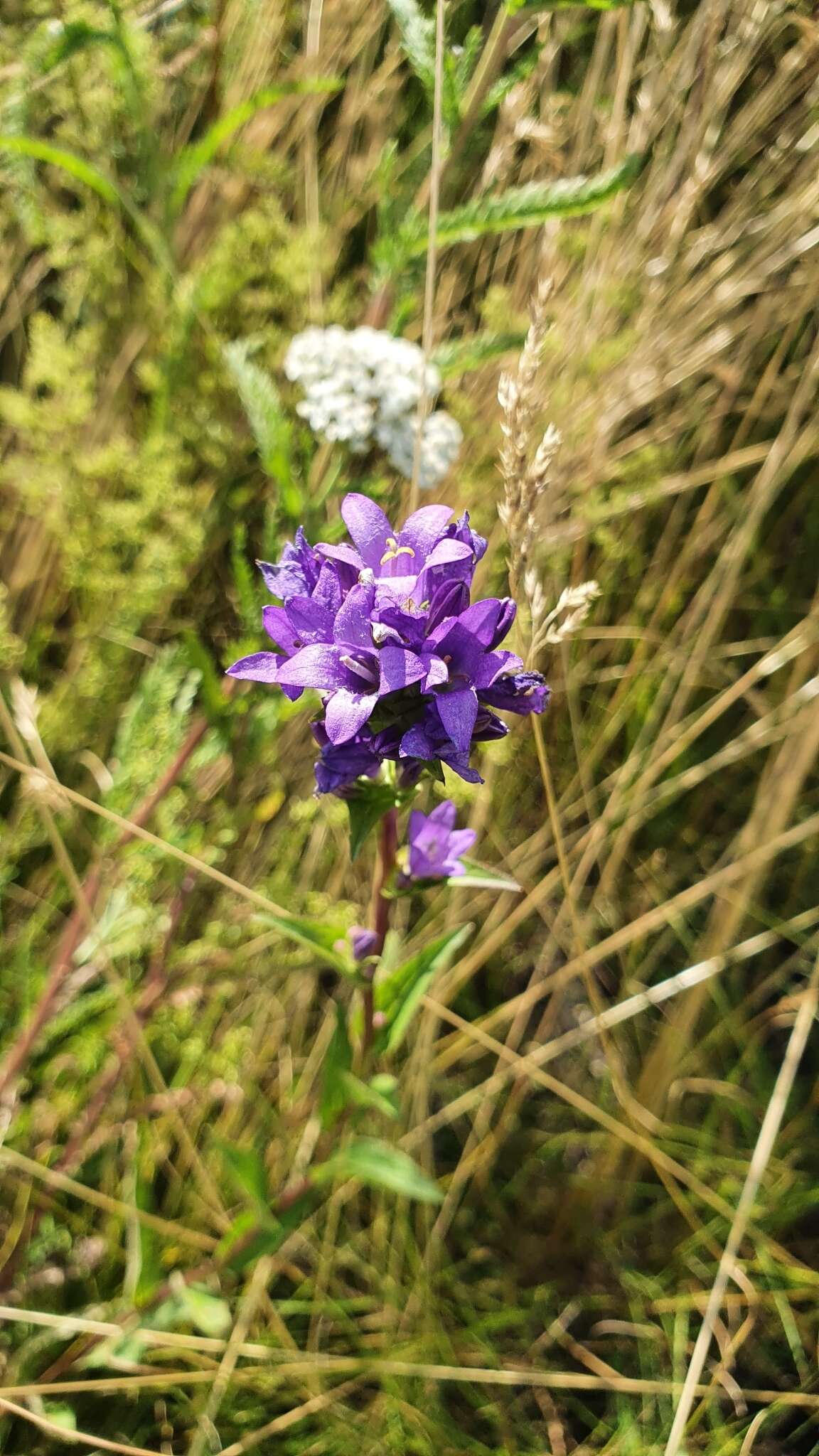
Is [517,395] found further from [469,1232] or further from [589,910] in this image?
[469,1232]

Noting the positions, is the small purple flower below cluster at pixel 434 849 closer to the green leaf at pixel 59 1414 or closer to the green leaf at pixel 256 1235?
the green leaf at pixel 256 1235

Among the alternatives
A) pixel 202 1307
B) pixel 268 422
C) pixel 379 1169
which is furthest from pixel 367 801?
pixel 202 1307

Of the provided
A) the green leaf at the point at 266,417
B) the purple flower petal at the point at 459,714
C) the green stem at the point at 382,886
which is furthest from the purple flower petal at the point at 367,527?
the green leaf at the point at 266,417

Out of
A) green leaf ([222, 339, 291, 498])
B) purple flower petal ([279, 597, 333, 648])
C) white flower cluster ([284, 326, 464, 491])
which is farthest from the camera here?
white flower cluster ([284, 326, 464, 491])

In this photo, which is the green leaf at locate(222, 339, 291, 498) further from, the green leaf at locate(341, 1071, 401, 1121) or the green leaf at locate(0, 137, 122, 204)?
the green leaf at locate(341, 1071, 401, 1121)

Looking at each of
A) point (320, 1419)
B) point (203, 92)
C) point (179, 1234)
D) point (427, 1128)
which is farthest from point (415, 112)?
point (320, 1419)

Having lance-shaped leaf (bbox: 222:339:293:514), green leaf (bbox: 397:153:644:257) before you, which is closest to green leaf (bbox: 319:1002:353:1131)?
lance-shaped leaf (bbox: 222:339:293:514)

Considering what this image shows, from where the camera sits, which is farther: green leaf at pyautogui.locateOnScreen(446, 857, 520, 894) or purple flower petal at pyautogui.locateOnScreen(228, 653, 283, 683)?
green leaf at pyautogui.locateOnScreen(446, 857, 520, 894)
